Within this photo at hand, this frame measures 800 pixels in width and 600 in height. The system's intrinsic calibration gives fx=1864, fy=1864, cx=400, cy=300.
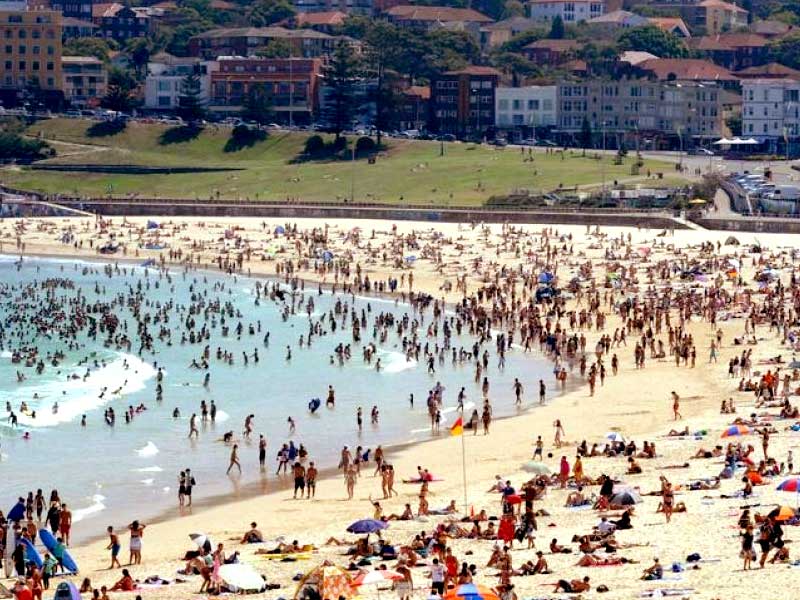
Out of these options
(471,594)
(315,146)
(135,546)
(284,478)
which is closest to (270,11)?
(315,146)

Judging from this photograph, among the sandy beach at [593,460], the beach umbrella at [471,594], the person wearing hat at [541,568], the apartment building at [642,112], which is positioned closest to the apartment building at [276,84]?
the apartment building at [642,112]

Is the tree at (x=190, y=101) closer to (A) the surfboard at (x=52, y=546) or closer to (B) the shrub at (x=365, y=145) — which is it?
(B) the shrub at (x=365, y=145)

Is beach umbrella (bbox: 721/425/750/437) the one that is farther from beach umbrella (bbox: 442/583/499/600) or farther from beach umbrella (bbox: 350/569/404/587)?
beach umbrella (bbox: 442/583/499/600)

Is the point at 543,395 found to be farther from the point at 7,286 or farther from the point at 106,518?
the point at 7,286

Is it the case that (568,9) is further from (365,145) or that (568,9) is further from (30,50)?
(365,145)

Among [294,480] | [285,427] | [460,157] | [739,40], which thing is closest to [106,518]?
[294,480]

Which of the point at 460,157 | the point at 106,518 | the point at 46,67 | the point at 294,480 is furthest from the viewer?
the point at 46,67
